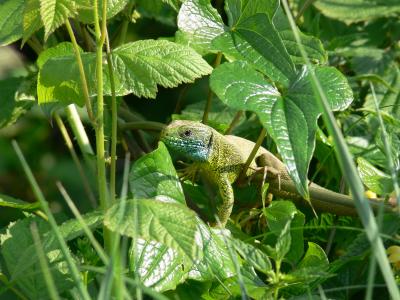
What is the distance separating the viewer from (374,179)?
2.30m

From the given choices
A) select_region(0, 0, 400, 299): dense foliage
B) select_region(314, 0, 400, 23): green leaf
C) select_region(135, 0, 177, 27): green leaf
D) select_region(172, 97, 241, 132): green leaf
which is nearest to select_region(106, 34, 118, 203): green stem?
select_region(0, 0, 400, 299): dense foliage

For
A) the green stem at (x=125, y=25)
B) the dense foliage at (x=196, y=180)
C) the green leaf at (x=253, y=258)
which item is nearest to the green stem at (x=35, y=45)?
the dense foliage at (x=196, y=180)

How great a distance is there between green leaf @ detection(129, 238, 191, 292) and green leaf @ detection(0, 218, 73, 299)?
189 millimetres

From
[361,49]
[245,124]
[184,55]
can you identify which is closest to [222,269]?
[184,55]

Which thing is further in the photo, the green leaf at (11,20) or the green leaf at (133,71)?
the green leaf at (11,20)

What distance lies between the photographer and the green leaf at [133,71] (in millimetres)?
2189

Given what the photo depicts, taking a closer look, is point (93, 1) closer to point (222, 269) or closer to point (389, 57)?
point (222, 269)

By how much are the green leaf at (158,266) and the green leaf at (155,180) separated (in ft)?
0.42

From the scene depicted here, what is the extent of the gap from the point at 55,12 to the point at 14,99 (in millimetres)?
1093

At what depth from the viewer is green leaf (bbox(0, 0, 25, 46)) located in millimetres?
2424

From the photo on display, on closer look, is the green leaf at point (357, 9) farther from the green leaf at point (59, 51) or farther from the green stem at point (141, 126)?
the green leaf at point (59, 51)

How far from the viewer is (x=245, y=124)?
118 inches

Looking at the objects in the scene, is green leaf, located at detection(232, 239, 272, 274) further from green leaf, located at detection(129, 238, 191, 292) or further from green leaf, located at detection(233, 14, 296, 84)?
green leaf, located at detection(233, 14, 296, 84)

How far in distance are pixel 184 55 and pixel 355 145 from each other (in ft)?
3.18
